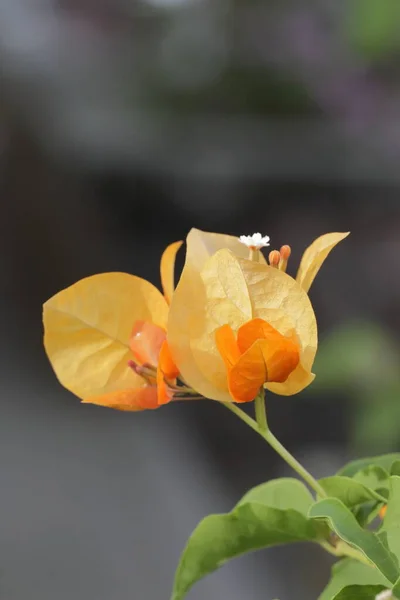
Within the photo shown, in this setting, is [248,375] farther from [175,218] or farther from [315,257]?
[175,218]

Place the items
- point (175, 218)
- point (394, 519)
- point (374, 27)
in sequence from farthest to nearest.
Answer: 1. point (175, 218)
2. point (374, 27)
3. point (394, 519)

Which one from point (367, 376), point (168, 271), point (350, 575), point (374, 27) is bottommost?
point (367, 376)

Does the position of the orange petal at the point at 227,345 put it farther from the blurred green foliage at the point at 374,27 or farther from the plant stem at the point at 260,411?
the blurred green foliage at the point at 374,27

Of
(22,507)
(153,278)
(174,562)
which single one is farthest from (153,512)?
(153,278)

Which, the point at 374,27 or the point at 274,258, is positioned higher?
the point at 374,27

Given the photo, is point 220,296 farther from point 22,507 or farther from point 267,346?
point 22,507

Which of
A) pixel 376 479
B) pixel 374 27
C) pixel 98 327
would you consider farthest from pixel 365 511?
pixel 374 27

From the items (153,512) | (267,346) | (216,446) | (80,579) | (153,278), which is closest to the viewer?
(267,346)
